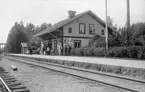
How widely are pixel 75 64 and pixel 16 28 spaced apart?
55.5 m

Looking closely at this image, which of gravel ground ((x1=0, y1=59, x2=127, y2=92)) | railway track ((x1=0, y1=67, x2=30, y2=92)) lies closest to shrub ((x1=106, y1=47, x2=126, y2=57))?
gravel ground ((x1=0, y1=59, x2=127, y2=92))

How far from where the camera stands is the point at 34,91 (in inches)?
281

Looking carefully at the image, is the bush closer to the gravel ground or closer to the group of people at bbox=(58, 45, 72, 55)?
the group of people at bbox=(58, 45, 72, 55)

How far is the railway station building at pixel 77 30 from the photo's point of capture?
32.5 meters

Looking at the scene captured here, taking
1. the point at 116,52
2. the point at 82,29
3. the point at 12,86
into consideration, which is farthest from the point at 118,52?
the point at 82,29

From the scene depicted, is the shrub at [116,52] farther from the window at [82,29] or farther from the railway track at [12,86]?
the window at [82,29]

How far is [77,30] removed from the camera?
110 ft

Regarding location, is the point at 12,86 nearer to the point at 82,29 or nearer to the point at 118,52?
the point at 118,52

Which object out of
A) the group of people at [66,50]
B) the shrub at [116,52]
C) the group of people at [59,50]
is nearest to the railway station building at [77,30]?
the group of people at [59,50]

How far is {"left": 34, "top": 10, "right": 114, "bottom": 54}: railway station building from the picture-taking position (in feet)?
107

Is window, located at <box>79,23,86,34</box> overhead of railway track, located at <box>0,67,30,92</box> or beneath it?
overhead

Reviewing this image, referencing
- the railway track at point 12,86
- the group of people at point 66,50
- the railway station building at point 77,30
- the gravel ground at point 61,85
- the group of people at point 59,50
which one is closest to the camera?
the railway track at point 12,86

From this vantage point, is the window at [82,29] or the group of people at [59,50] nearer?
the group of people at [59,50]

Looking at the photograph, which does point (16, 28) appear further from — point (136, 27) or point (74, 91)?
point (74, 91)
